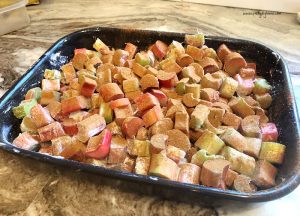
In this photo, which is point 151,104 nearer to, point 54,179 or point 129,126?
point 129,126

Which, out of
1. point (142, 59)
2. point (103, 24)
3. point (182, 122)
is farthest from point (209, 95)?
point (103, 24)

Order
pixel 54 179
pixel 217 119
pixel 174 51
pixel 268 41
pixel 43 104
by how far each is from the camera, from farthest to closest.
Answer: pixel 268 41 < pixel 174 51 < pixel 43 104 < pixel 217 119 < pixel 54 179

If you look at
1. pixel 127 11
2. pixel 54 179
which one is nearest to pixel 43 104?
pixel 54 179

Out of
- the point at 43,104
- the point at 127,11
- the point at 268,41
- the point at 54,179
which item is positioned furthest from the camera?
the point at 127,11

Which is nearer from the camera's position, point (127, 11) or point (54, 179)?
point (54, 179)

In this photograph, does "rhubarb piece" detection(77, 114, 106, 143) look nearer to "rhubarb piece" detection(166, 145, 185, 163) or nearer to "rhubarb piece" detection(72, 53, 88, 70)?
"rhubarb piece" detection(166, 145, 185, 163)

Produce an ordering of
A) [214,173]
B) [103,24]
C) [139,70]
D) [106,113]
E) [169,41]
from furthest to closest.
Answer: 1. [103,24]
2. [169,41]
3. [139,70]
4. [106,113]
5. [214,173]

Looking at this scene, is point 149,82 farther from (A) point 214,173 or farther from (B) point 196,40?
(A) point 214,173

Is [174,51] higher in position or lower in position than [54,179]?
higher
